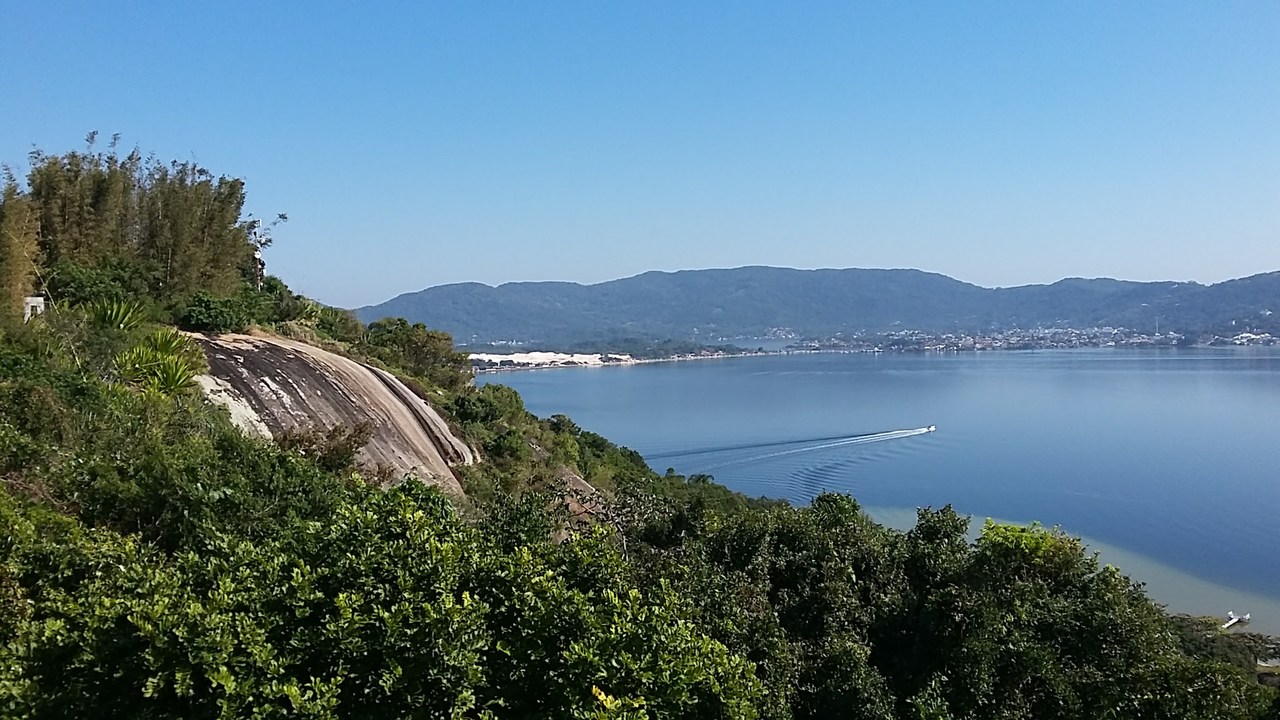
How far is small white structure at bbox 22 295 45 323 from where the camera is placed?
11.0 m

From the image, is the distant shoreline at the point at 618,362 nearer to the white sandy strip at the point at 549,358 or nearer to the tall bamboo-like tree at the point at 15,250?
the white sandy strip at the point at 549,358

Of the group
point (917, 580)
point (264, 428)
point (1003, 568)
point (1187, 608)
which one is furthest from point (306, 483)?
point (1187, 608)

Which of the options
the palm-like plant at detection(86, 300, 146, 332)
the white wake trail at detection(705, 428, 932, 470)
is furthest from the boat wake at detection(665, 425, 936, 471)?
the palm-like plant at detection(86, 300, 146, 332)

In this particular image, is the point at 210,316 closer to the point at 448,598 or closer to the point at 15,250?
the point at 15,250

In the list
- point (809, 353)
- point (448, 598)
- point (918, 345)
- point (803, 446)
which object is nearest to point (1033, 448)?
point (803, 446)

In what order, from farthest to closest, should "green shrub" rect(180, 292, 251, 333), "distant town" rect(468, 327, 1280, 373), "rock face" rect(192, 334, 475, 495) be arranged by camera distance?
1. "distant town" rect(468, 327, 1280, 373)
2. "green shrub" rect(180, 292, 251, 333)
3. "rock face" rect(192, 334, 475, 495)

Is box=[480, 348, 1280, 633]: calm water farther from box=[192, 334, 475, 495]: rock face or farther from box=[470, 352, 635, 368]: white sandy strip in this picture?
box=[470, 352, 635, 368]: white sandy strip

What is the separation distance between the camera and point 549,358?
143 m

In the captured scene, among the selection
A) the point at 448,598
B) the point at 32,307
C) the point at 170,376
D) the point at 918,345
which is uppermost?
the point at 32,307

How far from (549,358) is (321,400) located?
130939 millimetres

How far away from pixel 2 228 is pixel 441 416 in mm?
7080

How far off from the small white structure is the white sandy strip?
375ft

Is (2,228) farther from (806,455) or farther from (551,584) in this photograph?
(806,455)

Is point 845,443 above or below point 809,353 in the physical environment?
below
